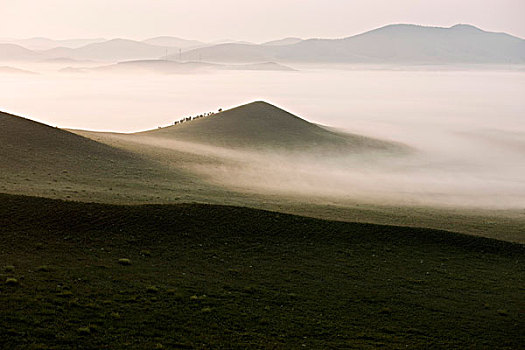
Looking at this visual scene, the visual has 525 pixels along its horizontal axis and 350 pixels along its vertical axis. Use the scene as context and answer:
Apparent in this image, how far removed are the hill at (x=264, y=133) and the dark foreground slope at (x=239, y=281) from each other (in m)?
51.9

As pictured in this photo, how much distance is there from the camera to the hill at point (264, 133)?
287ft

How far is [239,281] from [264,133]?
67.5 m

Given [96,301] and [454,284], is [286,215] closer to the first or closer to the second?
[454,284]

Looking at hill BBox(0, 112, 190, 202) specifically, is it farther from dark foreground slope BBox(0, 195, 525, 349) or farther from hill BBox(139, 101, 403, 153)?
hill BBox(139, 101, 403, 153)

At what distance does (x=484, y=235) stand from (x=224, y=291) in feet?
70.3

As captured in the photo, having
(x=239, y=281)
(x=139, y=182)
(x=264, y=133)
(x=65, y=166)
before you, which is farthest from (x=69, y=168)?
(x=264, y=133)

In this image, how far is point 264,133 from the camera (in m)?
92.6

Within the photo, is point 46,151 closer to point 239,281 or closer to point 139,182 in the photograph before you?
point 139,182

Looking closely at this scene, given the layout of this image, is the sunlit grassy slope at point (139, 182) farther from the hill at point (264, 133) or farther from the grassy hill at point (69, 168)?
the hill at point (264, 133)

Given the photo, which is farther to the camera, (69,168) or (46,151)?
(46,151)

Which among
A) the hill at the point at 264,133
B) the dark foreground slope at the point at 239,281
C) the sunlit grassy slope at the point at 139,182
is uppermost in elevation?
the hill at the point at 264,133

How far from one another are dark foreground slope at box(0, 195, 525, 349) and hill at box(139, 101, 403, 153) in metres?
51.9

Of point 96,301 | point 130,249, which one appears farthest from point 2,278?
point 130,249

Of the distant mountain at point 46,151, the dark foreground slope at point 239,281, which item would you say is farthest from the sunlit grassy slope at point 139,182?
the dark foreground slope at point 239,281
